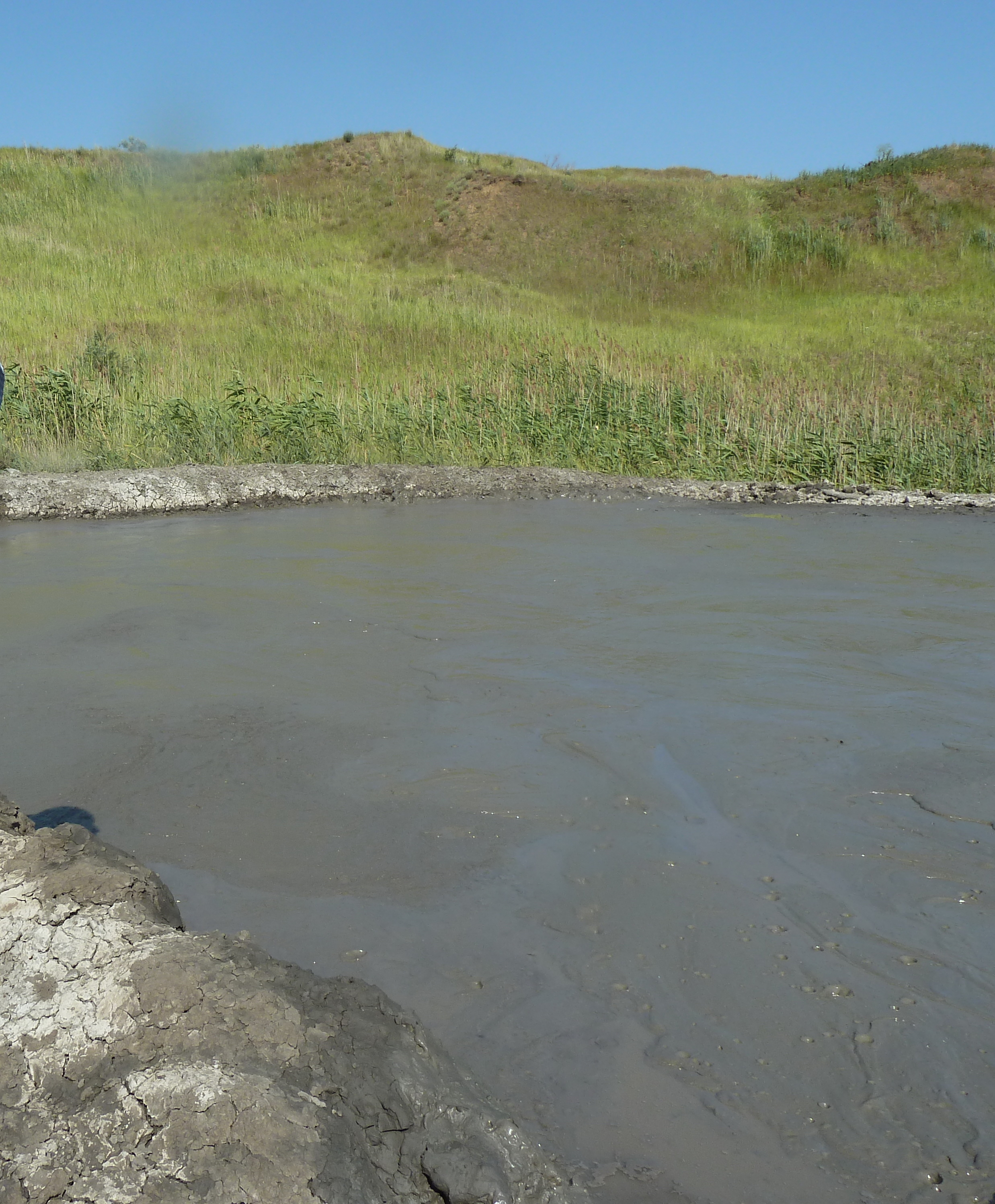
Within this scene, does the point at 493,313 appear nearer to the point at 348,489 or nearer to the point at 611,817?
the point at 348,489

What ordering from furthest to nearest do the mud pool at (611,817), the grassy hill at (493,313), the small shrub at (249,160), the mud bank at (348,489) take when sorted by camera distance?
the small shrub at (249,160) → the grassy hill at (493,313) → the mud bank at (348,489) → the mud pool at (611,817)

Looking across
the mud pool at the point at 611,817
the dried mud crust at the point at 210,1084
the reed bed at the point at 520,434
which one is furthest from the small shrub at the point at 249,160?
the dried mud crust at the point at 210,1084

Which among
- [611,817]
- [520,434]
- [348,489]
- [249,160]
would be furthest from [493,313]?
[611,817]

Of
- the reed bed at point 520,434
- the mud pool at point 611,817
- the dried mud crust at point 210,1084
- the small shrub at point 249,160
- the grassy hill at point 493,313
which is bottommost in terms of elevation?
the mud pool at point 611,817

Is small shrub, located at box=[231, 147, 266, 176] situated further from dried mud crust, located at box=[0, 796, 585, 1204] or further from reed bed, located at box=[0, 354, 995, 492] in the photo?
dried mud crust, located at box=[0, 796, 585, 1204]

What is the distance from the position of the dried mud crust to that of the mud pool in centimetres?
23

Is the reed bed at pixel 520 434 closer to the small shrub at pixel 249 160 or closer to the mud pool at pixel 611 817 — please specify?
the mud pool at pixel 611 817

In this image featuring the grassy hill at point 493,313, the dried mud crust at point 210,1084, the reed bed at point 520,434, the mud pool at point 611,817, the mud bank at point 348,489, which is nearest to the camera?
the dried mud crust at point 210,1084

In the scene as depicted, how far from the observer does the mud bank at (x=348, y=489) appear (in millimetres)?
9297

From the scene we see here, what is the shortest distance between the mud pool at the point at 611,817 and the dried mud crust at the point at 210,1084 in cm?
23

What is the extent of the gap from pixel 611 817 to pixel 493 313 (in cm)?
2085

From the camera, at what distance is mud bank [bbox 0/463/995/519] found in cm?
930

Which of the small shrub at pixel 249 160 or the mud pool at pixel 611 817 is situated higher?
the small shrub at pixel 249 160

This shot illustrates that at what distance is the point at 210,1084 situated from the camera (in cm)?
160
